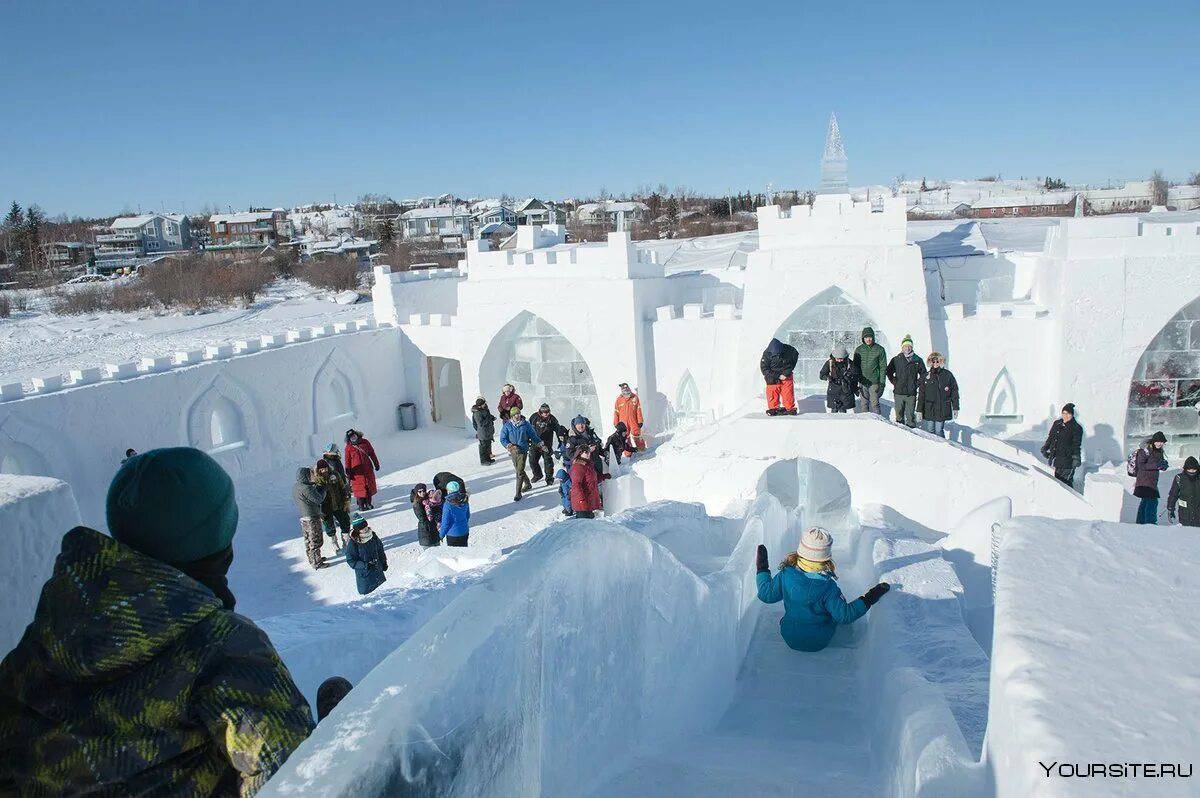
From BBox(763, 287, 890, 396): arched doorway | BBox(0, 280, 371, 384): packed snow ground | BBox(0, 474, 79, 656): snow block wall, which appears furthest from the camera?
BBox(0, 280, 371, 384): packed snow ground

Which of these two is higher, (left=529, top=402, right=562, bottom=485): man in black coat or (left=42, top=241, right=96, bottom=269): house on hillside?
(left=42, top=241, right=96, bottom=269): house on hillside

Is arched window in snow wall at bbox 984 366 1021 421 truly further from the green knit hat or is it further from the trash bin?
the green knit hat

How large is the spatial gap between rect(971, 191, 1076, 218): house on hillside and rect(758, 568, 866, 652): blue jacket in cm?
3789

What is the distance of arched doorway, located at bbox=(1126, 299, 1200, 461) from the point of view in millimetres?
12539

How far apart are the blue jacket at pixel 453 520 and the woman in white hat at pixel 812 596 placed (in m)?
4.22

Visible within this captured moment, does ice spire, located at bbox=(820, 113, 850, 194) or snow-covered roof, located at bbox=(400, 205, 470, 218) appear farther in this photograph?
snow-covered roof, located at bbox=(400, 205, 470, 218)

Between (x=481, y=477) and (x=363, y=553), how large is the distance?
585 cm

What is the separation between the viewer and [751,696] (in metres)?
4.27

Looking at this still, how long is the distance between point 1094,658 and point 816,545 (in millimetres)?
2898

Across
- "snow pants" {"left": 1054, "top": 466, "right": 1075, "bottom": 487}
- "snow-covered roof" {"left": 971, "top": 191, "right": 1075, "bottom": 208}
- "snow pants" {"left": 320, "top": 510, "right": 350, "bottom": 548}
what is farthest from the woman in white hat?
"snow-covered roof" {"left": 971, "top": 191, "right": 1075, "bottom": 208}

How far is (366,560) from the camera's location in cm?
721

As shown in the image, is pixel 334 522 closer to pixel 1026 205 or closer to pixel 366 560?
pixel 366 560

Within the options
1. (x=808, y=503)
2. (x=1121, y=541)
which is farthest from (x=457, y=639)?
(x=808, y=503)

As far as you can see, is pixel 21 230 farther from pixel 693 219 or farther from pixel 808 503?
pixel 808 503
